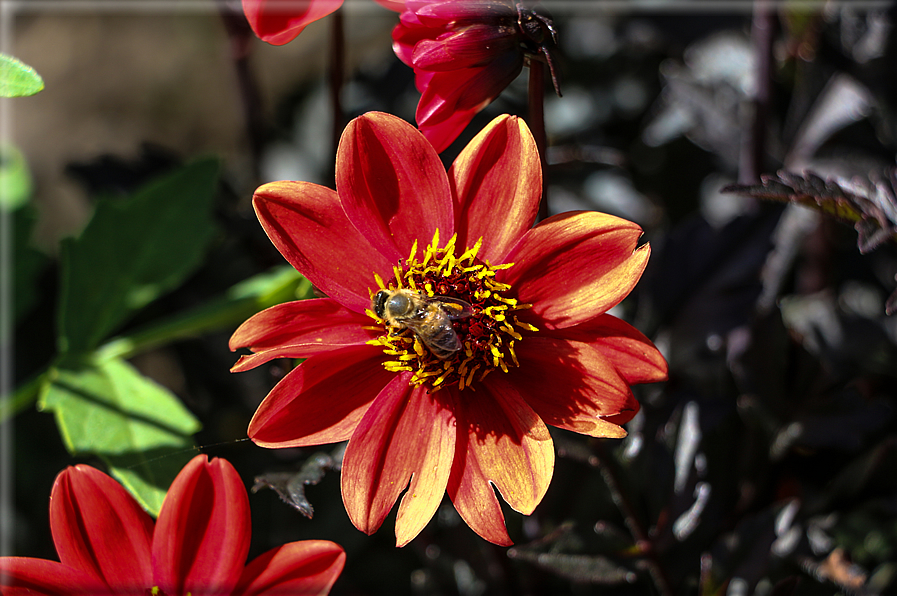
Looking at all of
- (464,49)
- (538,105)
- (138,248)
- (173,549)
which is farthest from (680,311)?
(138,248)

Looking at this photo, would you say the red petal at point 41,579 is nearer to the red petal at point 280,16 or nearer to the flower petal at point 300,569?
the flower petal at point 300,569

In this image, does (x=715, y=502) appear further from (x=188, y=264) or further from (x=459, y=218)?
(x=188, y=264)

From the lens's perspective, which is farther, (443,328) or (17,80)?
(443,328)

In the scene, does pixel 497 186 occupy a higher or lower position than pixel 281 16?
lower

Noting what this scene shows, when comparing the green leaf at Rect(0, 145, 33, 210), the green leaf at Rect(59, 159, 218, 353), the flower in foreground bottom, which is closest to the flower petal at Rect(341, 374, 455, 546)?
the flower in foreground bottom

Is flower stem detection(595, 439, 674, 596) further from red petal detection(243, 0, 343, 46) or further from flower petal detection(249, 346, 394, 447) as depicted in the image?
red petal detection(243, 0, 343, 46)

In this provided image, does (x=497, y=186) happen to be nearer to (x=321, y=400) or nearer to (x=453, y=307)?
(x=453, y=307)

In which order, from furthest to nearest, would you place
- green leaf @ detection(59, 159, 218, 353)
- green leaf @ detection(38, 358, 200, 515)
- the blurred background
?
green leaf @ detection(59, 159, 218, 353), the blurred background, green leaf @ detection(38, 358, 200, 515)

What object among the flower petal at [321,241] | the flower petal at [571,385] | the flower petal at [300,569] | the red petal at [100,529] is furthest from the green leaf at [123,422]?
the flower petal at [571,385]
